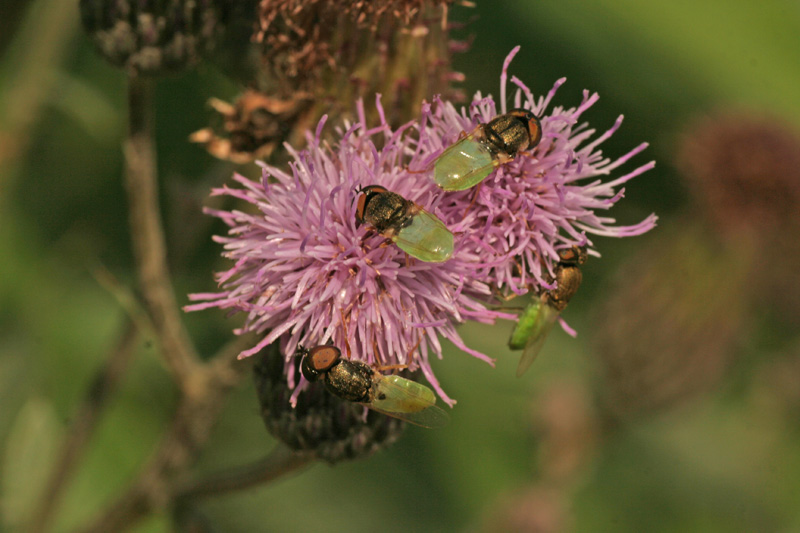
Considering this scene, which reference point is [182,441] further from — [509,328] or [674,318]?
[674,318]

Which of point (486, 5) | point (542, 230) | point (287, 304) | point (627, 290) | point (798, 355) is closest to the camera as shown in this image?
point (287, 304)

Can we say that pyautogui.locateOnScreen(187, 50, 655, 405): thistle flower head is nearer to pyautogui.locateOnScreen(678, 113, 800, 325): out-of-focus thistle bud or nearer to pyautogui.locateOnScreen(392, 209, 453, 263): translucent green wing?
pyautogui.locateOnScreen(392, 209, 453, 263): translucent green wing

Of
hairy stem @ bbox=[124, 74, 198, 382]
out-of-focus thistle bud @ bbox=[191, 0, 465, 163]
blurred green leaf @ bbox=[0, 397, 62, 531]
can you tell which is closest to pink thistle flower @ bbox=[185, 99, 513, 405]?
out-of-focus thistle bud @ bbox=[191, 0, 465, 163]

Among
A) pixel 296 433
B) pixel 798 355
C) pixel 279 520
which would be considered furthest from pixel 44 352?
pixel 798 355

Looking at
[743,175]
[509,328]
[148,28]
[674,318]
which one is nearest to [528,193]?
[148,28]

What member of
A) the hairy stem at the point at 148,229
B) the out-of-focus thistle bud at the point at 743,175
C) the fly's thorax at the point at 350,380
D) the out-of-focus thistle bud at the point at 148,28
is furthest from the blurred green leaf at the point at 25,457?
the out-of-focus thistle bud at the point at 743,175

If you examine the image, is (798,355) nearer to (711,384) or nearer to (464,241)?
(711,384)
